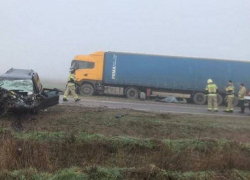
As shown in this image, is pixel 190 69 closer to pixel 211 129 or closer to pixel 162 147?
pixel 211 129

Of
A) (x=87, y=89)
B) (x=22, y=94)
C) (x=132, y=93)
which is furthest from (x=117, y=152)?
(x=87, y=89)

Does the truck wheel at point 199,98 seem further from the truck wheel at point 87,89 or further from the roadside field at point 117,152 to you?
the roadside field at point 117,152

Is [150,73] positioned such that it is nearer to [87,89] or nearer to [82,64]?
[87,89]

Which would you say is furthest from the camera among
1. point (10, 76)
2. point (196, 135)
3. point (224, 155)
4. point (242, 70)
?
point (242, 70)

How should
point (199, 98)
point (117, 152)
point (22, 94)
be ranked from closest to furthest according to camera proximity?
point (117, 152) < point (22, 94) < point (199, 98)

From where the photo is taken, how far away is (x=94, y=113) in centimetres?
1132

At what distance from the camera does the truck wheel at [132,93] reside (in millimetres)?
22812

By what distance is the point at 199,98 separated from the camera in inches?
895

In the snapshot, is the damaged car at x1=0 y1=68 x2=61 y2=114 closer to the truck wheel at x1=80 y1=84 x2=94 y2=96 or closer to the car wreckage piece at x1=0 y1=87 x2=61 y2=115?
the car wreckage piece at x1=0 y1=87 x2=61 y2=115

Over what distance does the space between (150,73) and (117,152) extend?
16.1m

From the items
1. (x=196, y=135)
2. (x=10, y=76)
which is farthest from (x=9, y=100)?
(x=196, y=135)

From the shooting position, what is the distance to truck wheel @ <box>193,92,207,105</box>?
74.4 feet

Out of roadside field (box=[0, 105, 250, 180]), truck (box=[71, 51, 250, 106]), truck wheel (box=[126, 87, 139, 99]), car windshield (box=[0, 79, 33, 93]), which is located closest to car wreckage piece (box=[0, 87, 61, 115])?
roadside field (box=[0, 105, 250, 180])

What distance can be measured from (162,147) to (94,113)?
4519mm
